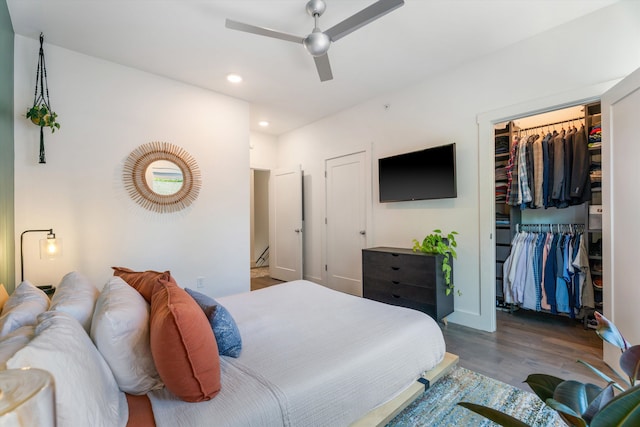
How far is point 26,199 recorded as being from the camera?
2.50 meters

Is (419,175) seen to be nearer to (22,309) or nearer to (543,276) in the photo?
(543,276)

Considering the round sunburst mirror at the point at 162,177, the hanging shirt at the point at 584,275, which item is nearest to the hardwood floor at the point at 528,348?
the hanging shirt at the point at 584,275

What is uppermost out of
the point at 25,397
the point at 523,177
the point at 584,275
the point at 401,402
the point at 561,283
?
the point at 523,177

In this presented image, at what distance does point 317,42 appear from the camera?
6.84ft

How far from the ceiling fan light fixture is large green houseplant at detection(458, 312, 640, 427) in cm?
215

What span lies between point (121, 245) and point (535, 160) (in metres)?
4.64

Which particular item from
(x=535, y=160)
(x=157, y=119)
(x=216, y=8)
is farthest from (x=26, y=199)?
(x=535, y=160)

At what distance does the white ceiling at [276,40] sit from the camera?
86.9 inches

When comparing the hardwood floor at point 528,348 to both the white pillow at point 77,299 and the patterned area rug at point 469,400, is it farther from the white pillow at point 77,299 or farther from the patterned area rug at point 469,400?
the white pillow at point 77,299

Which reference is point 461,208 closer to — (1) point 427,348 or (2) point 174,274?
(1) point 427,348

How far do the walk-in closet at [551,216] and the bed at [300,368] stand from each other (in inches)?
84.1

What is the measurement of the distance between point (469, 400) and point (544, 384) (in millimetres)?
1464

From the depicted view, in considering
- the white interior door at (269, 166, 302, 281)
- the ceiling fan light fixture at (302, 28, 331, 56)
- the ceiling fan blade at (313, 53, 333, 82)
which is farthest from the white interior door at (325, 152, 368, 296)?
the ceiling fan light fixture at (302, 28, 331, 56)

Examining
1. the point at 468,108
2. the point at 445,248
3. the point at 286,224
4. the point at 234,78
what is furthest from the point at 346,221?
the point at 234,78
